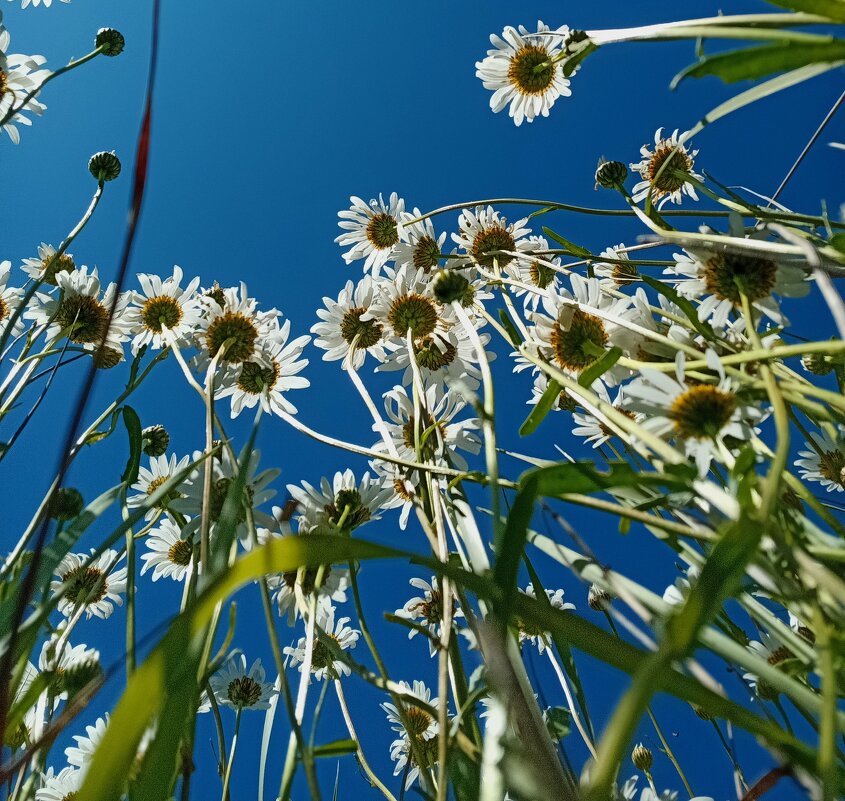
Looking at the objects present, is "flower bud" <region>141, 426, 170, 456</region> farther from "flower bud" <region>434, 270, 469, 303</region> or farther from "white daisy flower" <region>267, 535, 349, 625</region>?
"flower bud" <region>434, 270, 469, 303</region>

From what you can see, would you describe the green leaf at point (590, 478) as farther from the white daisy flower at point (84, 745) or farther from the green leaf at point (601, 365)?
the white daisy flower at point (84, 745)

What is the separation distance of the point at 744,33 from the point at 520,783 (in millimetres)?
384

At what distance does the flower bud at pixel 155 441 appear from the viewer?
3.63 ft

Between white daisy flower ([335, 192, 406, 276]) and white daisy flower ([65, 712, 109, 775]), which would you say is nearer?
white daisy flower ([65, 712, 109, 775])

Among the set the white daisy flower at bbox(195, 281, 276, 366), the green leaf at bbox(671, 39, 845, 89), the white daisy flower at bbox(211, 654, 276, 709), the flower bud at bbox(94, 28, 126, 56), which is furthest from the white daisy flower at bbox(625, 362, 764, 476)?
the flower bud at bbox(94, 28, 126, 56)

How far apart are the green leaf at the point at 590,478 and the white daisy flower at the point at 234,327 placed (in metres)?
0.54

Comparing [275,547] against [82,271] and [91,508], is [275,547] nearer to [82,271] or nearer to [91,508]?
[91,508]

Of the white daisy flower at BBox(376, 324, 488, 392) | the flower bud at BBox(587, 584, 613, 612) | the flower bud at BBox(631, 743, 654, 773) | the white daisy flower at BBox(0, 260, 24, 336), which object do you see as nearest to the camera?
the flower bud at BBox(587, 584, 613, 612)

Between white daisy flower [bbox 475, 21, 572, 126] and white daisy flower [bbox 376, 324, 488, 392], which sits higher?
white daisy flower [bbox 475, 21, 572, 126]

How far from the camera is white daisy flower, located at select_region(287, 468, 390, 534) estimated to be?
68 centimetres

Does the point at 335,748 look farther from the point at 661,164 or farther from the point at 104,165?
the point at 661,164

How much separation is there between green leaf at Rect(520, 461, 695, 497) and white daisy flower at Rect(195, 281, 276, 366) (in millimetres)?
544

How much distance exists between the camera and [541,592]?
0.42 m

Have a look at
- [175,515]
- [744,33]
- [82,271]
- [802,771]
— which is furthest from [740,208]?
[82,271]
